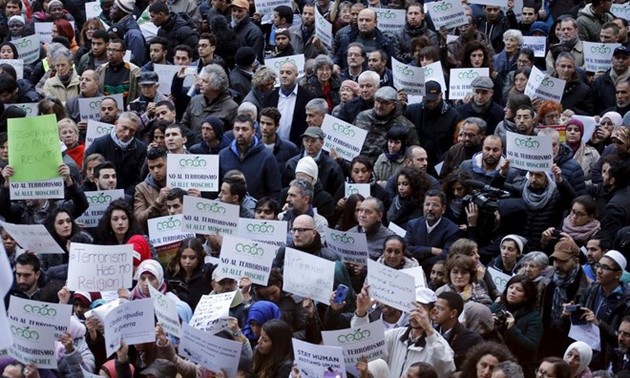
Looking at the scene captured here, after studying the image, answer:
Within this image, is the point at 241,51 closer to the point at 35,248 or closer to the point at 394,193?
the point at 394,193

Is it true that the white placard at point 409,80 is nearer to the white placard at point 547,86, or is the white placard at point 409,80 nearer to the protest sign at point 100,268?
the white placard at point 547,86

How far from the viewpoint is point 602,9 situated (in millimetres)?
21047

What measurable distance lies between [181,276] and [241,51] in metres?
5.13

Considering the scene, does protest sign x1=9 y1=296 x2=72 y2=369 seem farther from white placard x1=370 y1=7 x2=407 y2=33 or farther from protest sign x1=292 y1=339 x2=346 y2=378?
white placard x1=370 y1=7 x2=407 y2=33

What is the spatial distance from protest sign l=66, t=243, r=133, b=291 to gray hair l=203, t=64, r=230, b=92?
171 inches

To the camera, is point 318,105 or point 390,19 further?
point 390,19

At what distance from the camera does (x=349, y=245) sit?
15.2 m

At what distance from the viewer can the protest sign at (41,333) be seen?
43.0 feet

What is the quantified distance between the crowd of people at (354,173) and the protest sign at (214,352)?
0.21m

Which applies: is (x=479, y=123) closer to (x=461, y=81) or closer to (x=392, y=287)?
(x=461, y=81)

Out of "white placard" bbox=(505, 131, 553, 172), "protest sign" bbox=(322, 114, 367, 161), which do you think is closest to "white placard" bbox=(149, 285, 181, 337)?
"white placard" bbox=(505, 131, 553, 172)

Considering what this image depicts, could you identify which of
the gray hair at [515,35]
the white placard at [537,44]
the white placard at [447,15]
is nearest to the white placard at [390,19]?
the white placard at [447,15]

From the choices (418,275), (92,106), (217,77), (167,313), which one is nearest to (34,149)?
(92,106)

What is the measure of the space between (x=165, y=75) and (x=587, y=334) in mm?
7156
